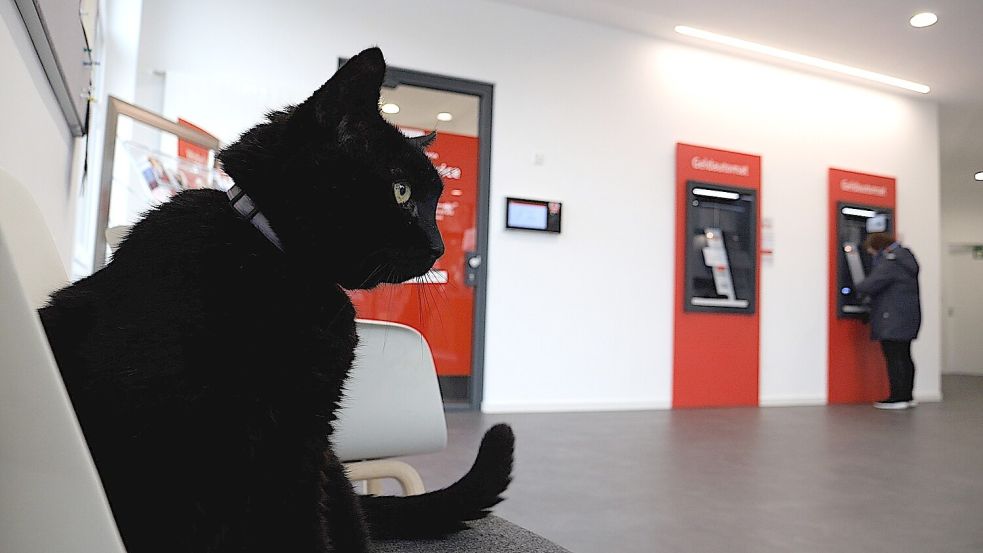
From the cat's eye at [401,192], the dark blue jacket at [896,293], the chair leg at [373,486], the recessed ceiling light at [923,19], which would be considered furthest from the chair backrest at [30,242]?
the dark blue jacket at [896,293]

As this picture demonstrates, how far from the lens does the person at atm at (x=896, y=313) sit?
657 cm

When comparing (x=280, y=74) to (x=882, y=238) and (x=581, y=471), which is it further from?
(x=882, y=238)

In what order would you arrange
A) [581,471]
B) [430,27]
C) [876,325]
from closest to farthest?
[581,471] < [430,27] < [876,325]

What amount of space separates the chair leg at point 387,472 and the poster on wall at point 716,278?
16.8 ft

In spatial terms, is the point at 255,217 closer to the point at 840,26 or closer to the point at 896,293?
the point at 840,26

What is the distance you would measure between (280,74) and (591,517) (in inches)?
151

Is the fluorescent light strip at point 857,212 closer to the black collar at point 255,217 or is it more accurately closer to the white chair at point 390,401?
the white chair at point 390,401

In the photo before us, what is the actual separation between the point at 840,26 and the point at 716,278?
2311mm

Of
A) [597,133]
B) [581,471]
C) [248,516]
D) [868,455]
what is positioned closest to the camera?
[248,516]

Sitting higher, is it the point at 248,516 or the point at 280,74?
the point at 280,74

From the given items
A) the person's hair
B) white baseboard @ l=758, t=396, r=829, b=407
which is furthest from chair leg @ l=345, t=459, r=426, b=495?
the person's hair

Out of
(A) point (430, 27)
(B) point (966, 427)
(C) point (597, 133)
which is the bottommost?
(B) point (966, 427)

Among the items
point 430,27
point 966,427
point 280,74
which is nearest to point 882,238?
point 966,427

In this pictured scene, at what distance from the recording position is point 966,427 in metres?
5.25
